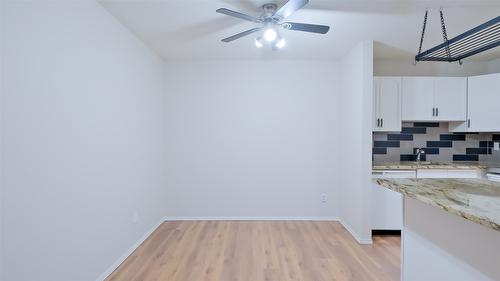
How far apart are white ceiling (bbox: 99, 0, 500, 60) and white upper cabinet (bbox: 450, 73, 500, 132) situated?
1.65ft

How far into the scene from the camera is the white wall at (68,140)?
144 centimetres

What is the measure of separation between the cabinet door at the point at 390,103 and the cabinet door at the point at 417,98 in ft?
0.29

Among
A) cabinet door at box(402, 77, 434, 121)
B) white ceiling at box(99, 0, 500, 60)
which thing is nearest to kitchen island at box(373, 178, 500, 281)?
white ceiling at box(99, 0, 500, 60)

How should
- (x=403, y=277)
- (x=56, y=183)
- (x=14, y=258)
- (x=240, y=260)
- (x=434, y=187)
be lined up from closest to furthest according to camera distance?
(x=14, y=258)
(x=434, y=187)
(x=56, y=183)
(x=403, y=277)
(x=240, y=260)

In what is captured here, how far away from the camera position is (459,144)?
377 cm

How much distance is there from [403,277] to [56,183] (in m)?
2.63

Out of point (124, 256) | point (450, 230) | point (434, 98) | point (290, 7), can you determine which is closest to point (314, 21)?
point (290, 7)

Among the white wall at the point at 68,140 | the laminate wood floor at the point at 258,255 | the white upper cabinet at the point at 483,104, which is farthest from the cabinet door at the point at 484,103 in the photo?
the white wall at the point at 68,140

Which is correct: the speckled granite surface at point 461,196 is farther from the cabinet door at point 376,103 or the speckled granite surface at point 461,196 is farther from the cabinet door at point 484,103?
the cabinet door at point 484,103

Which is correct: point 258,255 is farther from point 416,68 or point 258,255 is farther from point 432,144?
point 416,68

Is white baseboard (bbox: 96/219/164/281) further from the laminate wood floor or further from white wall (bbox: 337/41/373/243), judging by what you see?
white wall (bbox: 337/41/373/243)

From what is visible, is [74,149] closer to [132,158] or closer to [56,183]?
[56,183]

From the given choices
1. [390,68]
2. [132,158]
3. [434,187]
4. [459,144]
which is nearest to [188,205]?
[132,158]

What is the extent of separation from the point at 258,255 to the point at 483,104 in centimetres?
362
